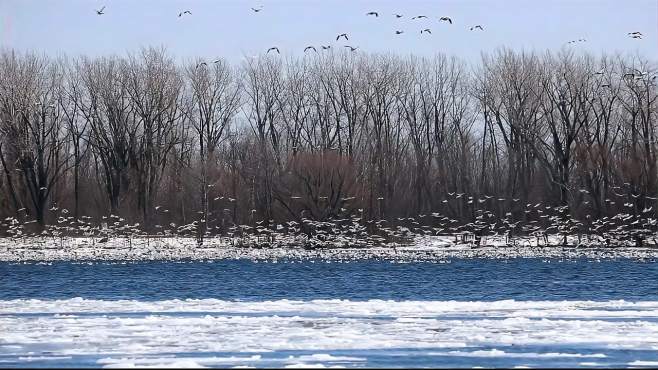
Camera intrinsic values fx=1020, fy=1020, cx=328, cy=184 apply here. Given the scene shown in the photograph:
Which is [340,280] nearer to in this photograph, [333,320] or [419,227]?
[333,320]

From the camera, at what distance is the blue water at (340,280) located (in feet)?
78.1

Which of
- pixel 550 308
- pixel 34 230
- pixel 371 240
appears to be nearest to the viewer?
pixel 550 308

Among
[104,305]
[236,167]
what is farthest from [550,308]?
[236,167]

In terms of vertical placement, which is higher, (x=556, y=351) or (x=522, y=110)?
(x=522, y=110)

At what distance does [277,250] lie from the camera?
39.9m

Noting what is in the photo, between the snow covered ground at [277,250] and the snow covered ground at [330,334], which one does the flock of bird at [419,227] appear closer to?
the snow covered ground at [277,250]

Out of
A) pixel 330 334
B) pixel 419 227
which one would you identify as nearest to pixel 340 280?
pixel 330 334

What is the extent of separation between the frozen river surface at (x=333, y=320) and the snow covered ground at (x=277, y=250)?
23.1 feet

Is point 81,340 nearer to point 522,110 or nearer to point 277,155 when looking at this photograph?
point 277,155

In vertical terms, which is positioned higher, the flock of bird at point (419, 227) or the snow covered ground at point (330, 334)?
the flock of bird at point (419, 227)

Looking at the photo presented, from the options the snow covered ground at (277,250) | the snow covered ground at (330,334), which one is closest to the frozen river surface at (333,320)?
the snow covered ground at (330,334)

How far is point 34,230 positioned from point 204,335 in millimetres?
33706

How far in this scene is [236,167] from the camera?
47.8 meters

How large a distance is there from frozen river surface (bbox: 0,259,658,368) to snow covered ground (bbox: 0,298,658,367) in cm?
3
